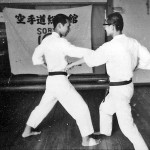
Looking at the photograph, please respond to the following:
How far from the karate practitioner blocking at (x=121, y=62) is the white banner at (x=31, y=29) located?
3.13 m

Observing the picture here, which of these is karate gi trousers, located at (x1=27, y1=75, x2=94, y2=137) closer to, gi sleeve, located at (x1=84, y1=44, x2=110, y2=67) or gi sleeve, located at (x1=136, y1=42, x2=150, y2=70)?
gi sleeve, located at (x1=84, y1=44, x2=110, y2=67)

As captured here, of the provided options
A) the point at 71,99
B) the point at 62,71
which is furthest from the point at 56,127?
the point at 62,71

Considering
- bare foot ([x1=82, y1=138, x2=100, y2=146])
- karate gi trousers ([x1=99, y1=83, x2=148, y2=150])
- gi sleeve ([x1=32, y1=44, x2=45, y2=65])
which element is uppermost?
gi sleeve ([x1=32, y1=44, x2=45, y2=65])

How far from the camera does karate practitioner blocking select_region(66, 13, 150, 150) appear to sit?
9.03ft

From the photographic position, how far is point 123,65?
2746mm

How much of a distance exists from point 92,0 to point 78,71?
5.68ft

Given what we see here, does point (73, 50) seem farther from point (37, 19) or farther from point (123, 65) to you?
point (37, 19)

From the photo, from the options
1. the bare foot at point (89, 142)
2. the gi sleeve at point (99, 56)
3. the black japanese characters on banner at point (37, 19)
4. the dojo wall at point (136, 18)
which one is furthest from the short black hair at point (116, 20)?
the dojo wall at point (136, 18)

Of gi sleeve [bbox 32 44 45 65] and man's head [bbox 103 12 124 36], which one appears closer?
man's head [bbox 103 12 124 36]

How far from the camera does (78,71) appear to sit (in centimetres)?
615

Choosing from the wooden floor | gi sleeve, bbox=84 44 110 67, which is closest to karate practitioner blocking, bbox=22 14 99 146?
gi sleeve, bbox=84 44 110 67

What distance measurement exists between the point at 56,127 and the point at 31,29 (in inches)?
114

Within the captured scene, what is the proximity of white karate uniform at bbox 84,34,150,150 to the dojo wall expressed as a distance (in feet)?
10.8

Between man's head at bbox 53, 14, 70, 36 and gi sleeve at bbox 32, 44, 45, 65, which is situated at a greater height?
man's head at bbox 53, 14, 70, 36
